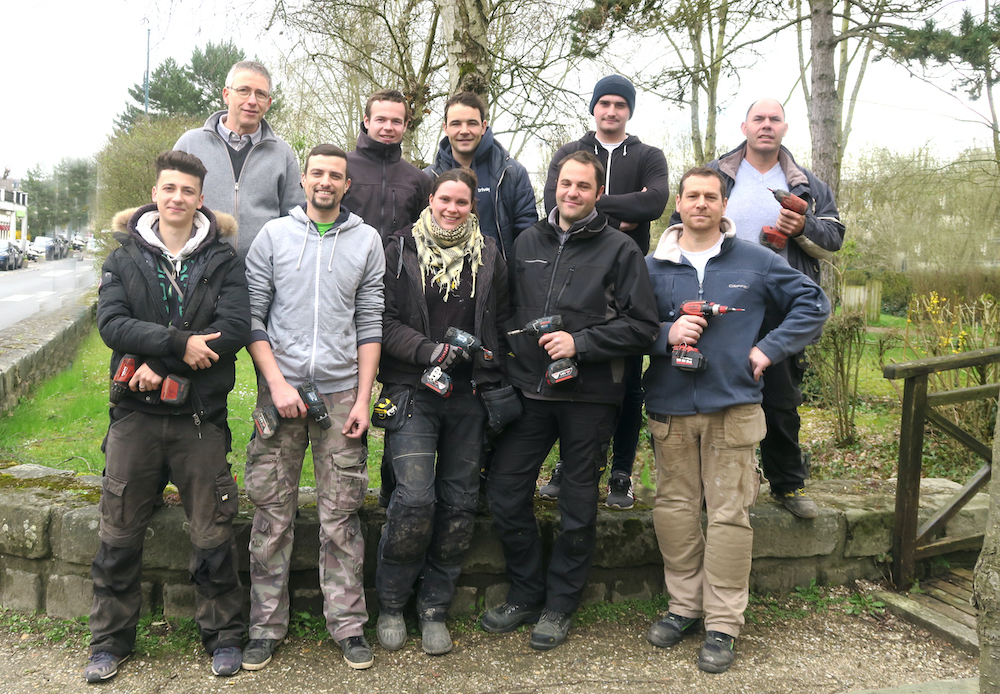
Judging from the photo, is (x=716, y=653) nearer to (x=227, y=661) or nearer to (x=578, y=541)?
(x=578, y=541)

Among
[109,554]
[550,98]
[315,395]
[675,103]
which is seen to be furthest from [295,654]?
[675,103]

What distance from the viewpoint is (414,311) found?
3.58 metres

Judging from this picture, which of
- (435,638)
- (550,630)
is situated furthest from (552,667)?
(435,638)

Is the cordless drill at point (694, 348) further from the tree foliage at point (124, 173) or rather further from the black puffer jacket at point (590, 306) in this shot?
the tree foliage at point (124, 173)

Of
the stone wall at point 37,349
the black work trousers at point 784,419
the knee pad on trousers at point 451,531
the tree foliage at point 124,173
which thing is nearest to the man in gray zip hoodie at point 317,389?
the knee pad on trousers at point 451,531

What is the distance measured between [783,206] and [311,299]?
7.77 ft

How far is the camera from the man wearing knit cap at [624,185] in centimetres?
396

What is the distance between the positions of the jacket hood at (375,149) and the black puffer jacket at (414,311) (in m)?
0.52

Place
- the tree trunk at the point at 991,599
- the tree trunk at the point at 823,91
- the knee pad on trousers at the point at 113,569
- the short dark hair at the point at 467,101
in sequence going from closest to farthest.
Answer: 1. the tree trunk at the point at 991,599
2. the knee pad on trousers at the point at 113,569
3. the short dark hair at the point at 467,101
4. the tree trunk at the point at 823,91

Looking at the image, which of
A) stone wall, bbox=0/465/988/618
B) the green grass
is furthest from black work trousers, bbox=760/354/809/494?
the green grass

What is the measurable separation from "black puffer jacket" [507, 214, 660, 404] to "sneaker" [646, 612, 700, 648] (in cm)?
112

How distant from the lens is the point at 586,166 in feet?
11.8

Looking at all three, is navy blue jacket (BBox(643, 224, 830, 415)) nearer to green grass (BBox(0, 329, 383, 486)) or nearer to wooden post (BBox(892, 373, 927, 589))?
wooden post (BBox(892, 373, 927, 589))

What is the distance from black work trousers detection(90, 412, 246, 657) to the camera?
3223 mm
